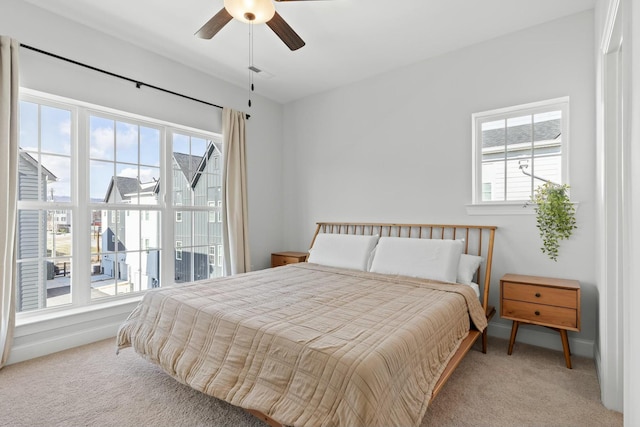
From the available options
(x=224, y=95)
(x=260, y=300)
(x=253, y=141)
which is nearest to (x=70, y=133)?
(x=224, y=95)

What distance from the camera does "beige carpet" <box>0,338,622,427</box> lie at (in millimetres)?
1765

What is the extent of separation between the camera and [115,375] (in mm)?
2277

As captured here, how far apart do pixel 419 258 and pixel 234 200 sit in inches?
91.6

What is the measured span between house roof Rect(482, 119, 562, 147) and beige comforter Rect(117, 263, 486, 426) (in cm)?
157

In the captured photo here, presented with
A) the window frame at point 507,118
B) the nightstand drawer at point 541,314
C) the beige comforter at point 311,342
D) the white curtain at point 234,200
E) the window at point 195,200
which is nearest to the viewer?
the beige comforter at point 311,342

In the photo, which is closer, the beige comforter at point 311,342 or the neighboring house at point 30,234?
the beige comforter at point 311,342

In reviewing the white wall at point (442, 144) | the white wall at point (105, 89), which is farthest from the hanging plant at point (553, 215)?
the white wall at point (105, 89)

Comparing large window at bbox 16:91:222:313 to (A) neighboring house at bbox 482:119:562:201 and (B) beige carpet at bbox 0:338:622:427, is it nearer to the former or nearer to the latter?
(B) beige carpet at bbox 0:338:622:427

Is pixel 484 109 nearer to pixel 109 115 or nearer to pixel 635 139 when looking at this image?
pixel 635 139

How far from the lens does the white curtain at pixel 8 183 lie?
2.32 meters

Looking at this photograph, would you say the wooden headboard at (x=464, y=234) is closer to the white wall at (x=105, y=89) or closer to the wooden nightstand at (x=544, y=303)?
the wooden nightstand at (x=544, y=303)

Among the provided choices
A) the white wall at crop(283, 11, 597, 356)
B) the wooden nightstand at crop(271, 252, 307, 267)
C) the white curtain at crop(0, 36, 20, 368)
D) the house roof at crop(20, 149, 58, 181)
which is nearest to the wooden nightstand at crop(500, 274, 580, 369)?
the white wall at crop(283, 11, 597, 356)

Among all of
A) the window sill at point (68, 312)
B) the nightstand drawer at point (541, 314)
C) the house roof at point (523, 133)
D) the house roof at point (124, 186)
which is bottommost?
the window sill at point (68, 312)

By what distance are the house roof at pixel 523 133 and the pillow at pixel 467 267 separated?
1.18 m
